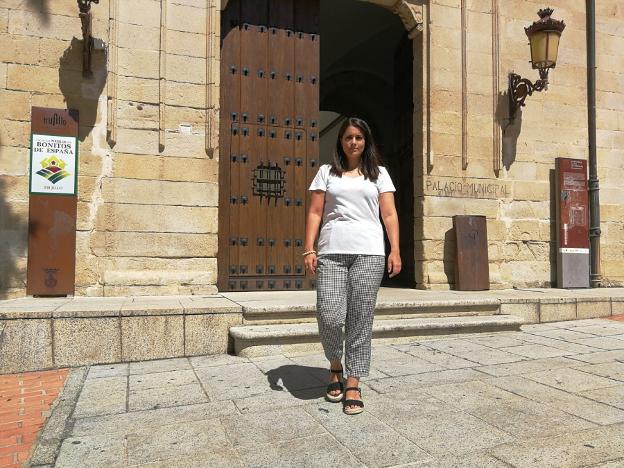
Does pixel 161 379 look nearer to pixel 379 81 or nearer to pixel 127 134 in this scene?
pixel 127 134

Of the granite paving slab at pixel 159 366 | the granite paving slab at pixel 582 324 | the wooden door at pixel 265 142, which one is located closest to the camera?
the granite paving slab at pixel 159 366

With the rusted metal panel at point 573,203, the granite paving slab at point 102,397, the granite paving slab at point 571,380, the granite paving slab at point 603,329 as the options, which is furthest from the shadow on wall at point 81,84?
the rusted metal panel at point 573,203

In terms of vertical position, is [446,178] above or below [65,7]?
below

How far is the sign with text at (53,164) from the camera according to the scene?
5.02m

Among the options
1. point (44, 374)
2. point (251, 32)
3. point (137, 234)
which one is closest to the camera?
point (44, 374)

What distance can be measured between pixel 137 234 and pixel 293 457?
12.2ft

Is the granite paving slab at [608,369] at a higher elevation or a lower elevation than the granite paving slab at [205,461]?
higher

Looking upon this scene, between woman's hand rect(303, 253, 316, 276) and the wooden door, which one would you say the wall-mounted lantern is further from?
woman's hand rect(303, 253, 316, 276)

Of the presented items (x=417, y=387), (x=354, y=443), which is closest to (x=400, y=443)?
(x=354, y=443)

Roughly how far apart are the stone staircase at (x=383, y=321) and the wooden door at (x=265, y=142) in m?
0.79

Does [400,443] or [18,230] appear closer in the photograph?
[400,443]

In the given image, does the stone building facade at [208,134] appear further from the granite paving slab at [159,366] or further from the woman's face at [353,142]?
the woman's face at [353,142]

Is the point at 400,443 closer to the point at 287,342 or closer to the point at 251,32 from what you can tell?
the point at 287,342

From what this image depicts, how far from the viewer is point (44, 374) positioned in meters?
3.74
